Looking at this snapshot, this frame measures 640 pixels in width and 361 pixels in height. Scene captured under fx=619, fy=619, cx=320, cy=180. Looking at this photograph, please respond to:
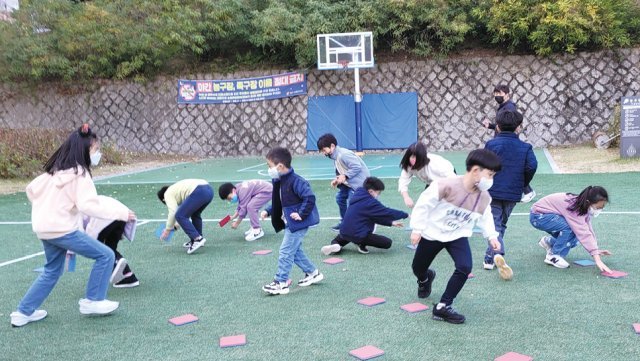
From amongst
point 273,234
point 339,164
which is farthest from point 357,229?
point 273,234

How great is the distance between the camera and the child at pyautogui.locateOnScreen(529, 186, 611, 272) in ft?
16.9

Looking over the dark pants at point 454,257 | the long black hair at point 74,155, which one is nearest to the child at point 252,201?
the long black hair at point 74,155

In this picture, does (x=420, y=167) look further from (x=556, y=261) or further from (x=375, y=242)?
(x=556, y=261)

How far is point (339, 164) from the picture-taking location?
7.03 metres

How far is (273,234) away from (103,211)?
Answer: 3538 millimetres

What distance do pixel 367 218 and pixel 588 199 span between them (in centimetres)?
214

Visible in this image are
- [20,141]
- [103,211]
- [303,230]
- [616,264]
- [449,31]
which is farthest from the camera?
[449,31]

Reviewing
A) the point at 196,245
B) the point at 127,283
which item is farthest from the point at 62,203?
the point at 196,245

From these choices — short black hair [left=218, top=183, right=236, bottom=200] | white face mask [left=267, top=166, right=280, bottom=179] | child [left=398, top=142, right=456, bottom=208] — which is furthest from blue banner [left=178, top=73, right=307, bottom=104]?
white face mask [left=267, top=166, right=280, bottom=179]

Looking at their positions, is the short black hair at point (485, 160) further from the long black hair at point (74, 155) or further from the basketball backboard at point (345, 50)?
the basketball backboard at point (345, 50)

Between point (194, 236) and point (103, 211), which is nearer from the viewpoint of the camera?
point (103, 211)

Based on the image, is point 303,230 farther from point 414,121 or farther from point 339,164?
point 414,121

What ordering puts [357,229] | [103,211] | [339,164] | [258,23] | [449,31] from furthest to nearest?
[258,23], [449,31], [339,164], [357,229], [103,211]

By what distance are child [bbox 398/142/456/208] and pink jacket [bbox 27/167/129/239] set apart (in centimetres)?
270
